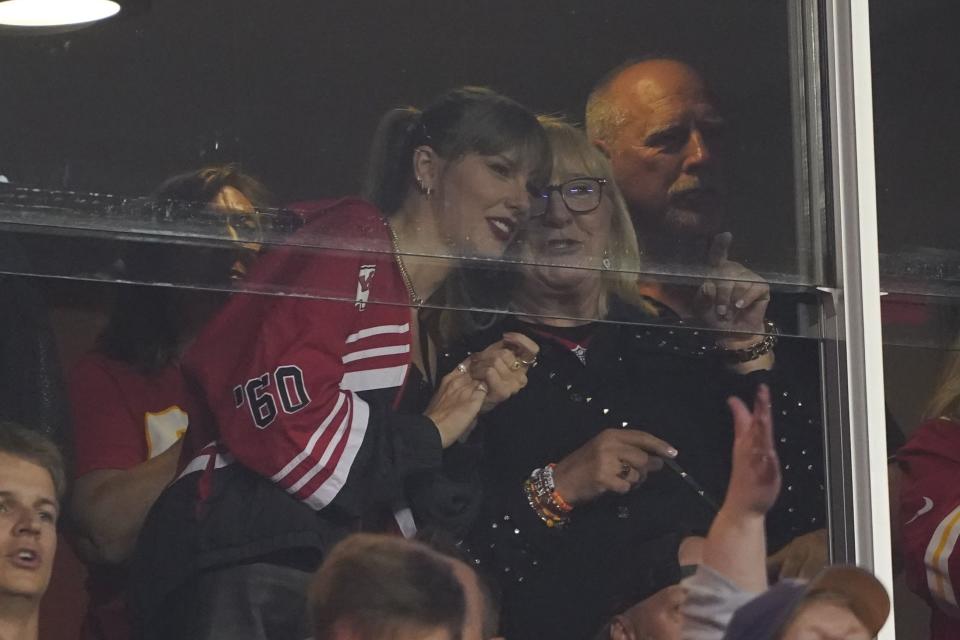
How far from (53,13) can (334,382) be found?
22.9 inches

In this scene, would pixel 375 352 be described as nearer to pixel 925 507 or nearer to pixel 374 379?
pixel 374 379

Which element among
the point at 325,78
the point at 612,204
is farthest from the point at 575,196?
Answer: the point at 325,78

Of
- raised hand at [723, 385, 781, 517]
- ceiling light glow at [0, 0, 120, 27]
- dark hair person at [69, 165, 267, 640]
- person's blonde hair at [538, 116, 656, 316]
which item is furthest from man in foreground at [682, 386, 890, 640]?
ceiling light glow at [0, 0, 120, 27]

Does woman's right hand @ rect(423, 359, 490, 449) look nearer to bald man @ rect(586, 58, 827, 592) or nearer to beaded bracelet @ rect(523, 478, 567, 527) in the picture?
beaded bracelet @ rect(523, 478, 567, 527)

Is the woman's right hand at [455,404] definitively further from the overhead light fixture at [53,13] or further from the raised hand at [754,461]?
the overhead light fixture at [53,13]

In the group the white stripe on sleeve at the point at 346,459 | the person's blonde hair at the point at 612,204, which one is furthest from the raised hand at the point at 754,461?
the white stripe on sleeve at the point at 346,459

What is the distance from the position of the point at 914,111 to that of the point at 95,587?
1382 millimetres

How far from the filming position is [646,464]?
2.20 m

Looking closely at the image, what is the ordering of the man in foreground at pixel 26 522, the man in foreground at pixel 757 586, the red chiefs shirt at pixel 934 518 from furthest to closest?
the red chiefs shirt at pixel 934 518
the man in foreground at pixel 757 586
the man in foreground at pixel 26 522

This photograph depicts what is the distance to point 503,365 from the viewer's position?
2.16m

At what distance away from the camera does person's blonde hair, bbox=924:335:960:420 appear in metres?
2.38

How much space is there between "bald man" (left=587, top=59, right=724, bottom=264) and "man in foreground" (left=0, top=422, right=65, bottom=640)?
0.86 meters

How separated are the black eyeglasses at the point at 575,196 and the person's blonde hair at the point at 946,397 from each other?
61 centimetres

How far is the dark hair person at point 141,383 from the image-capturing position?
1.93m
